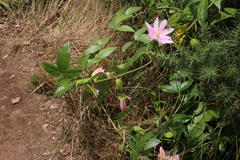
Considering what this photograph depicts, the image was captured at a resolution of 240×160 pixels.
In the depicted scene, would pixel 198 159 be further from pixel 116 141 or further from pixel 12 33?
pixel 12 33

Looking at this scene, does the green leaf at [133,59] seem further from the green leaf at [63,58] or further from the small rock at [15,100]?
the small rock at [15,100]

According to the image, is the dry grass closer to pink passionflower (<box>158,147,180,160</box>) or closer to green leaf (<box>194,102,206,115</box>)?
pink passionflower (<box>158,147,180,160</box>)

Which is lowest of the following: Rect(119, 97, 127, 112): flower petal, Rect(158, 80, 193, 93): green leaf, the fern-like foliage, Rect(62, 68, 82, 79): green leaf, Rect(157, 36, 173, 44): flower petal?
Rect(119, 97, 127, 112): flower petal

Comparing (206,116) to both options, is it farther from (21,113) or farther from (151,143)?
(21,113)

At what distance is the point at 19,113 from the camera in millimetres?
1635

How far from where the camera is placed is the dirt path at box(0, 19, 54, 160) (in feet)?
4.95

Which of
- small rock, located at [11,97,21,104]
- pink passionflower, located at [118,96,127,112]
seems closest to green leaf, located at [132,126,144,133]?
pink passionflower, located at [118,96,127,112]

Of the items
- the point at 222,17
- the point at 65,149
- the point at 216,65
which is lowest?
the point at 65,149

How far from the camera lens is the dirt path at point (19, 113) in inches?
59.4

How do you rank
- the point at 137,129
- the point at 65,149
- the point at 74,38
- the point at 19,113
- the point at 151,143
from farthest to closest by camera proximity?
1. the point at 74,38
2. the point at 19,113
3. the point at 65,149
4. the point at 137,129
5. the point at 151,143

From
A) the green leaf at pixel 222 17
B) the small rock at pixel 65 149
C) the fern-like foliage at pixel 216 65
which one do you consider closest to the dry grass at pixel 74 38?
the small rock at pixel 65 149

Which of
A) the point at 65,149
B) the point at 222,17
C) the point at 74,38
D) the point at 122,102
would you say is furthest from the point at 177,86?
the point at 74,38

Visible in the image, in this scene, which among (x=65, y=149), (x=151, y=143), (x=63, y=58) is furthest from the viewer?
(x=65, y=149)

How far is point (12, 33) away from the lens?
2.04 m
